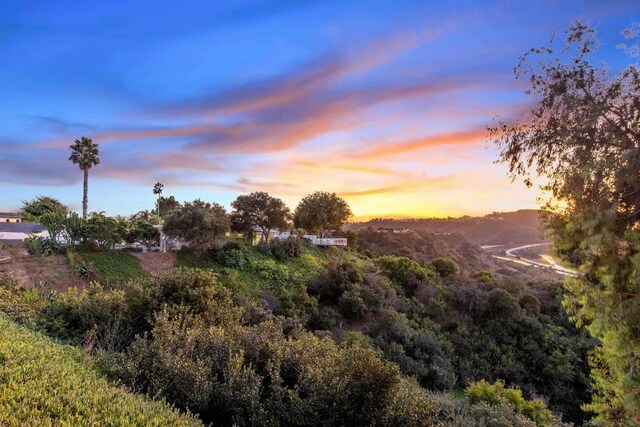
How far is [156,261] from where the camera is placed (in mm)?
24922

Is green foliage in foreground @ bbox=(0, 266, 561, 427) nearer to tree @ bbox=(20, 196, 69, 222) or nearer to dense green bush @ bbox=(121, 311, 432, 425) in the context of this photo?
dense green bush @ bbox=(121, 311, 432, 425)

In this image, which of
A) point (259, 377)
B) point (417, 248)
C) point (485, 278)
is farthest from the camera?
point (417, 248)

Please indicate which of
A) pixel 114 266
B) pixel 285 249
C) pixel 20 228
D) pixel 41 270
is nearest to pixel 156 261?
pixel 114 266

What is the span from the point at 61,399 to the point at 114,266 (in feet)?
69.8

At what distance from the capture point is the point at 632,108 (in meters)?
4.50

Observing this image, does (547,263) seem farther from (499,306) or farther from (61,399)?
(61,399)

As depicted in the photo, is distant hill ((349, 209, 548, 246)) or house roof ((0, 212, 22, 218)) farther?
distant hill ((349, 209, 548, 246))

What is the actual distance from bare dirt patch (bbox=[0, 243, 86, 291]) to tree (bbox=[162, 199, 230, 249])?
6771mm

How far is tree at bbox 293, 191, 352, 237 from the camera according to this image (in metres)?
41.6

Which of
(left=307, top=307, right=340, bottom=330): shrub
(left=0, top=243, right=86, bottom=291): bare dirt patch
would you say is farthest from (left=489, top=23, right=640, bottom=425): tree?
(left=0, top=243, right=86, bottom=291): bare dirt patch

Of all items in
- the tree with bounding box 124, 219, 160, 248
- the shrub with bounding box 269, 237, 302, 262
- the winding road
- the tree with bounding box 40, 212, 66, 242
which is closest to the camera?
the winding road

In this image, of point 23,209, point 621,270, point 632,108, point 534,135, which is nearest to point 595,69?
point 632,108

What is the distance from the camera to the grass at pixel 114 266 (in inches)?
853

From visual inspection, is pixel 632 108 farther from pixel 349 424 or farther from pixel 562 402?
pixel 562 402
